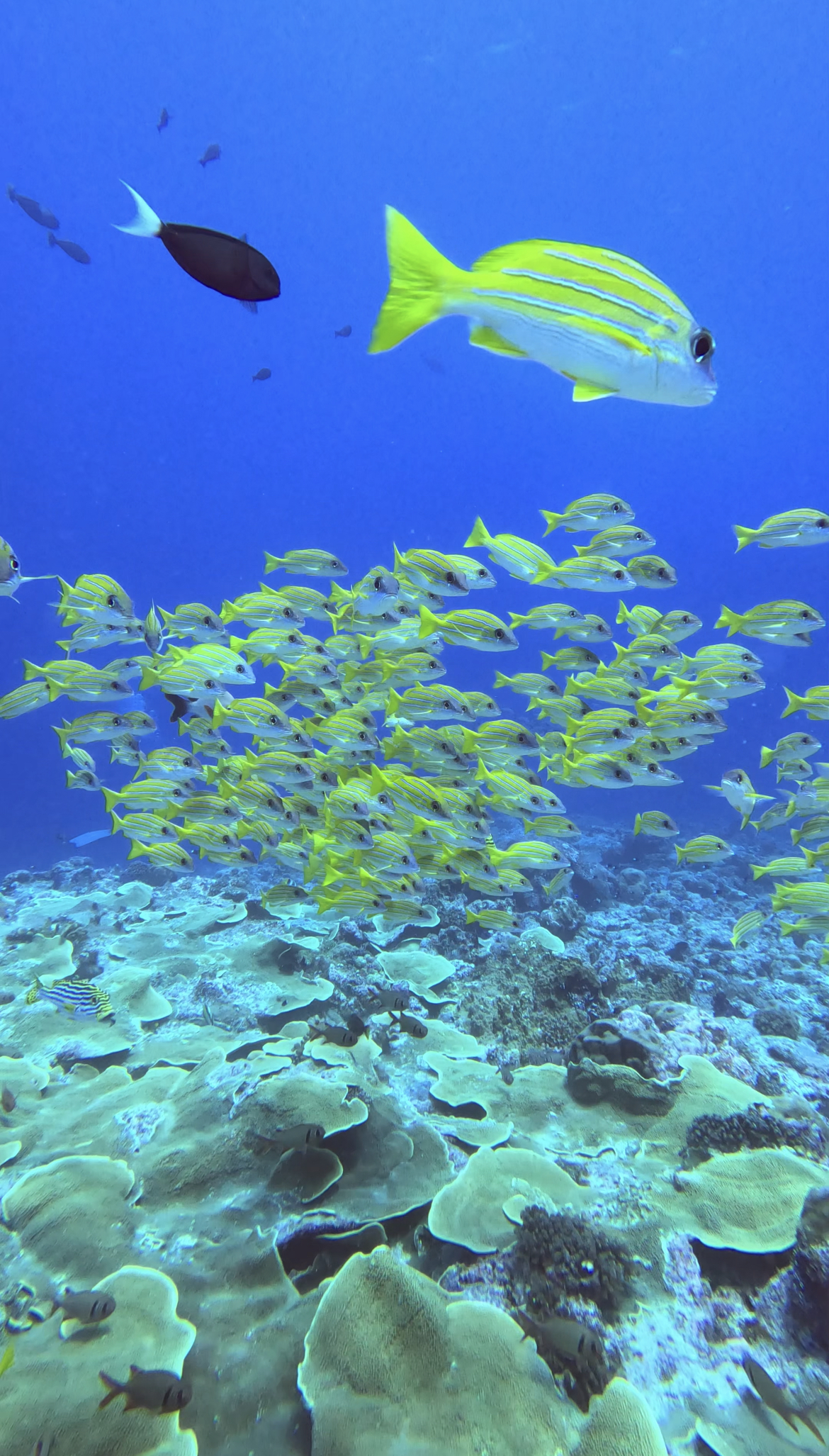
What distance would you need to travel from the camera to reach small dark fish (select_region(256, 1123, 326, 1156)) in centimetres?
379

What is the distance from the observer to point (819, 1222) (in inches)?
137

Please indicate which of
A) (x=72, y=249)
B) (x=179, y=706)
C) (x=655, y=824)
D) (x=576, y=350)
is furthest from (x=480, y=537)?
(x=72, y=249)

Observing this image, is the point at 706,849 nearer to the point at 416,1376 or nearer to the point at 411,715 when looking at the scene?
the point at 411,715

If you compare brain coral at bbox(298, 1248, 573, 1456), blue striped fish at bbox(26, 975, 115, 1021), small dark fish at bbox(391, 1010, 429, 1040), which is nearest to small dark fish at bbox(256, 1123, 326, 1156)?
brain coral at bbox(298, 1248, 573, 1456)

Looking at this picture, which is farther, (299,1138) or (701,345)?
(299,1138)

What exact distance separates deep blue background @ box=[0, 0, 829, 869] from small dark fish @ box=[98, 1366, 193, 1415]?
810cm

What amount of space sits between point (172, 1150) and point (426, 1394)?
2.19 meters

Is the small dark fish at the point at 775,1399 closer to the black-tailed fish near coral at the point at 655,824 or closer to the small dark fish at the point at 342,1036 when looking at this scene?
the small dark fish at the point at 342,1036

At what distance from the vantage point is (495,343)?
1.88 metres

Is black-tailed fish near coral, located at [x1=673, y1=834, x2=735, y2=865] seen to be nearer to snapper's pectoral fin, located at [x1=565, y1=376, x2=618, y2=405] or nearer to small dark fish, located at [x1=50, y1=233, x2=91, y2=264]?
snapper's pectoral fin, located at [x1=565, y1=376, x2=618, y2=405]

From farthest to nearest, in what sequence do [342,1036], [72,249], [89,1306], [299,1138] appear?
[72,249] < [342,1036] < [299,1138] < [89,1306]

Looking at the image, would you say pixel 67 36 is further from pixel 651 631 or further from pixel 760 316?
pixel 651 631

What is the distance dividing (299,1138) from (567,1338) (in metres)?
1.74

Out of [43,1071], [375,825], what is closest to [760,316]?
[375,825]
